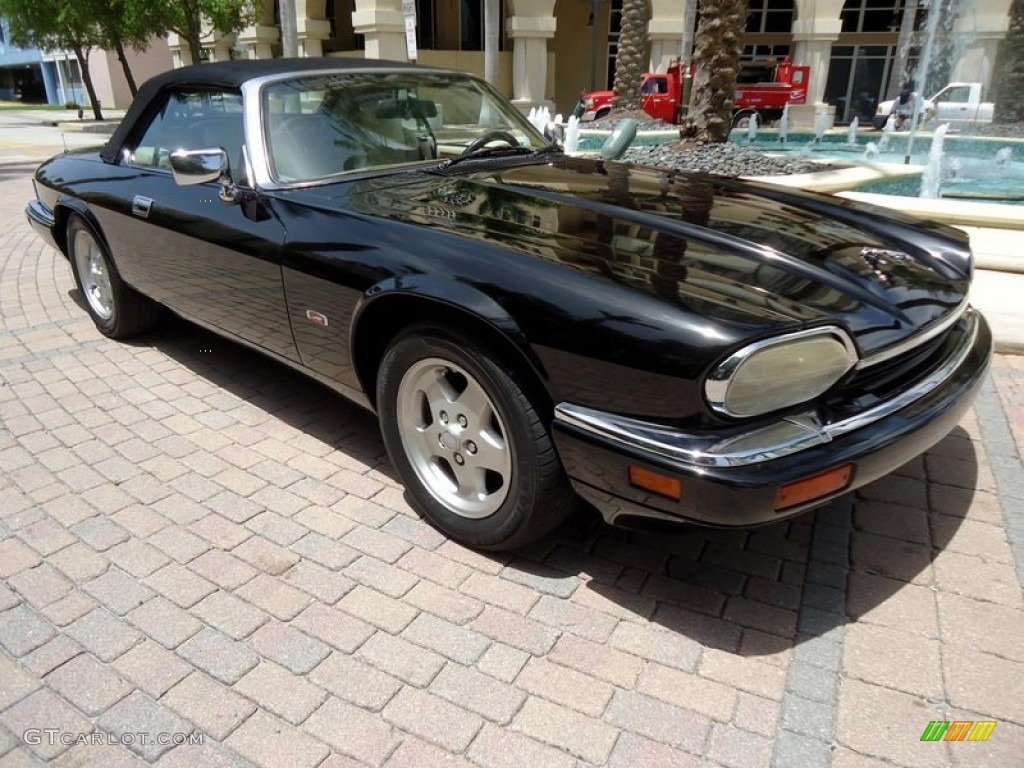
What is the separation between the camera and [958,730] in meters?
1.88

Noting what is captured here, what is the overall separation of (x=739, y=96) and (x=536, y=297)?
21.8 m

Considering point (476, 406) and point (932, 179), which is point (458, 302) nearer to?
point (476, 406)

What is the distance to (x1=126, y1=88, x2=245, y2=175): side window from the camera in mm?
3377

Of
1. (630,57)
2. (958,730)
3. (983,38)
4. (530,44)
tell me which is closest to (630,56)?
(630,57)

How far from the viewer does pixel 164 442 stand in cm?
347

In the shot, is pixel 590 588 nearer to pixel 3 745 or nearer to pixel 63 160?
pixel 3 745

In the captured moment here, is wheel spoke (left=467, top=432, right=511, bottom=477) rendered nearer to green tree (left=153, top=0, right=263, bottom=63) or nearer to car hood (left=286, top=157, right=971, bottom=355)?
car hood (left=286, top=157, right=971, bottom=355)

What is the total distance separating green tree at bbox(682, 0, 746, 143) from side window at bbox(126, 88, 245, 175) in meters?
6.42

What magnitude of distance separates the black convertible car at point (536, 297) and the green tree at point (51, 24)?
2414 centimetres

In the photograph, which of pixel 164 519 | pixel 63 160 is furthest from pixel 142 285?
pixel 164 519

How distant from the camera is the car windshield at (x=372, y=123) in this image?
316cm

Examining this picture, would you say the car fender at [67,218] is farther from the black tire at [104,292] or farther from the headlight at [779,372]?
the headlight at [779,372]

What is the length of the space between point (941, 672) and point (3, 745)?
8.07ft

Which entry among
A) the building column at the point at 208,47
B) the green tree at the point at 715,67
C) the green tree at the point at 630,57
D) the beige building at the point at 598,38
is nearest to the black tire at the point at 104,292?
the green tree at the point at 715,67
